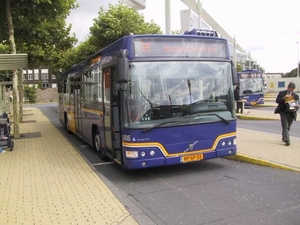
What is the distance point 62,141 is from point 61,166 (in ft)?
14.1

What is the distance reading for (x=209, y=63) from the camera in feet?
23.4

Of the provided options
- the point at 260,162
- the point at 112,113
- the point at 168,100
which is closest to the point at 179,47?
the point at 168,100

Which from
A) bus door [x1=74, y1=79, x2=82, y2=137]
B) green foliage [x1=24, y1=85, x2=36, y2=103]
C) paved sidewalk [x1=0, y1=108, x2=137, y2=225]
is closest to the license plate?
paved sidewalk [x1=0, y1=108, x2=137, y2=225]

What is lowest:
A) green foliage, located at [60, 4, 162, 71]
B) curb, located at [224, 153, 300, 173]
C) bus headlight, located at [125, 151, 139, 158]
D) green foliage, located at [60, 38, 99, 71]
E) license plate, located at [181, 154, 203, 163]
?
curb, located at [224, 153, 300, 173]

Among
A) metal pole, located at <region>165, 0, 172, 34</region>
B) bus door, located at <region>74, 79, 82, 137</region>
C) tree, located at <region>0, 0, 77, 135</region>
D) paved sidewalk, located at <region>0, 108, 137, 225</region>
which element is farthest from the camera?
metal pole, located at <region>165, 0, 172, 34</region>

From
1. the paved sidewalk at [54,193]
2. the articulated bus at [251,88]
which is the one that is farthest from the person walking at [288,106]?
the articulated bus at [251,88]

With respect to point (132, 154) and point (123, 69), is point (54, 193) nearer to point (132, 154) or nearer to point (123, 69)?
point (132, 154)

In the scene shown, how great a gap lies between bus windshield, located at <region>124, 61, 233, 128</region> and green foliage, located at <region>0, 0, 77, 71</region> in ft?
23.7

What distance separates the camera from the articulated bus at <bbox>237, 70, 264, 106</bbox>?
27219mm

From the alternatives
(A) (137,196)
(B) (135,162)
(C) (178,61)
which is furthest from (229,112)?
(A) (137,196)

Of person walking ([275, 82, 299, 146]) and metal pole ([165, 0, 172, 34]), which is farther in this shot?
metal pole ([165, 0, 172, 34])

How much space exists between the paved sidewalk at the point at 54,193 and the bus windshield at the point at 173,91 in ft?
5.05

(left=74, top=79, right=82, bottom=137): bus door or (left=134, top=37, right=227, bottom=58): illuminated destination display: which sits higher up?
(left=134, top=37, right=227, bottom=58): illuminated destination display

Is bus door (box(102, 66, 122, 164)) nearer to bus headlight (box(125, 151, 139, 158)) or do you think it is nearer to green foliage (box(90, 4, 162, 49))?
bus headlight (box(125, 151, 139, 158))
